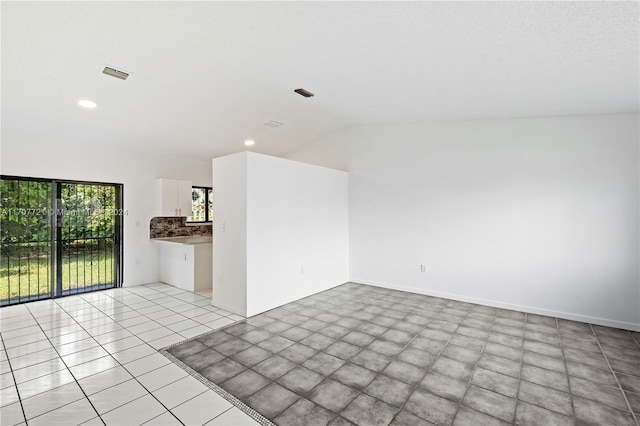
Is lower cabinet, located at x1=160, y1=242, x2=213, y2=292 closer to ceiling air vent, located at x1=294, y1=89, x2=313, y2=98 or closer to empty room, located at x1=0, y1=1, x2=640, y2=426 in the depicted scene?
empty room, located at x1=0, y1=1, x2=640, y2=426

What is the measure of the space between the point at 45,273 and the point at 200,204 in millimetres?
2959

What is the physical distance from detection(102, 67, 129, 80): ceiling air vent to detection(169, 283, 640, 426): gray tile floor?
3039 mm

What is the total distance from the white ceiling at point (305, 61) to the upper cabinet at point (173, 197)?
51.9 inches

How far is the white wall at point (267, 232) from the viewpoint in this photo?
13.4ft

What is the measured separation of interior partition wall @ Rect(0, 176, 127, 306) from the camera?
Result: 4410mm

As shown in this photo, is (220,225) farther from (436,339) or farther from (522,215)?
(522,215)

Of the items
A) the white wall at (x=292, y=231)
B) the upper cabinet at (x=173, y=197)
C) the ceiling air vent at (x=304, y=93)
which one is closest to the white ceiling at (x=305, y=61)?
the ceiling air vent at (x=304, y=93)

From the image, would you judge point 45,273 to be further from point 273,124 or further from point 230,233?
point 273,124

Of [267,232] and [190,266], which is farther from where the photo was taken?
[190,266]

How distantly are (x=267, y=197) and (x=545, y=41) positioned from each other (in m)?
3.47

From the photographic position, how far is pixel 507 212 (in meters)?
4.38

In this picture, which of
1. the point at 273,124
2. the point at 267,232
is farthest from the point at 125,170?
the point at 267,232

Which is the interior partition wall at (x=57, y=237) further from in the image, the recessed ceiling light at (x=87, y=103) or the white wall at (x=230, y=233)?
the white wall at (x=230, y=233)

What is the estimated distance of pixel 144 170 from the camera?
18.8ft
